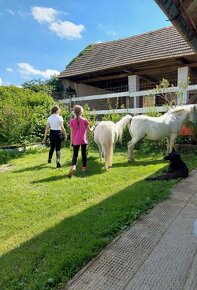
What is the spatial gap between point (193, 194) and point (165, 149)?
4.94m

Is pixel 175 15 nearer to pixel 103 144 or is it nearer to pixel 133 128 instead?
pixel 103 144

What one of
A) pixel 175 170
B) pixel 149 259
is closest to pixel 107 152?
pixel 175 170

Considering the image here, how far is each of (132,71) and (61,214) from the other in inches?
495

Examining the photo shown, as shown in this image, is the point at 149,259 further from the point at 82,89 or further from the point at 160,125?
the point at 82,89

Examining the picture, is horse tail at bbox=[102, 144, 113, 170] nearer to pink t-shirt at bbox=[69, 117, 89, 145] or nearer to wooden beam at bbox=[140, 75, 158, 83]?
pink t-shirt at bbox=[69, 117, 89, 145]

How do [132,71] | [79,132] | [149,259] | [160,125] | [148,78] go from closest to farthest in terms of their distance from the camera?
[149,259]
[79,132]
[160,125]
[132,71]
[148,78]

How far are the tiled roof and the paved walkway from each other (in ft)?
36.8

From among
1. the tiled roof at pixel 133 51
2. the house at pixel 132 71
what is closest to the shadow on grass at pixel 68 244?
the house at pixel 132 71

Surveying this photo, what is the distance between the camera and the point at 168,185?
18.5 ft

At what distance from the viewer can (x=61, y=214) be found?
15.0ft

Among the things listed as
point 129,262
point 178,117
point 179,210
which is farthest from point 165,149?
point 129,262

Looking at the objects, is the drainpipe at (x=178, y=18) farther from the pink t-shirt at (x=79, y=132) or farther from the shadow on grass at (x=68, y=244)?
the pink t-shirt at (x=79, y=132)

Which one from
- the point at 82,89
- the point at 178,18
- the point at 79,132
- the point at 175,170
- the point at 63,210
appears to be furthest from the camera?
the point at 82,89

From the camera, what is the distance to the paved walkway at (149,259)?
2555mm
